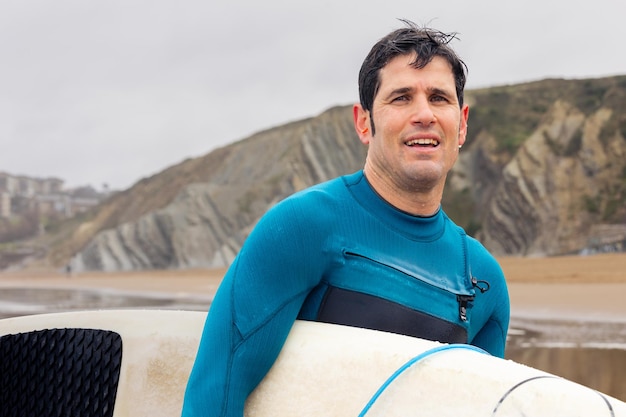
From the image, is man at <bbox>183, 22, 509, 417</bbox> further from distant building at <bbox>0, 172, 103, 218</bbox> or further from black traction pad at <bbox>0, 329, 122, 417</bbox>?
distant building at <bbox>0, 172, 103, 218</bbox>

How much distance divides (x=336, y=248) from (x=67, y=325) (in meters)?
1.45

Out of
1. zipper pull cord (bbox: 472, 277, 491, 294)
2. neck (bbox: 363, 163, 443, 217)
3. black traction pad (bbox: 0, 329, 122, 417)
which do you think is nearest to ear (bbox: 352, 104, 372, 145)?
neck (bbox: 363, 163, 443, 217)

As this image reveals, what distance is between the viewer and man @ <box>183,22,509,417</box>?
171 centimetres

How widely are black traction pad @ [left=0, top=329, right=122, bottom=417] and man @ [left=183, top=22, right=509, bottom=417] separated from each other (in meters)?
1.01

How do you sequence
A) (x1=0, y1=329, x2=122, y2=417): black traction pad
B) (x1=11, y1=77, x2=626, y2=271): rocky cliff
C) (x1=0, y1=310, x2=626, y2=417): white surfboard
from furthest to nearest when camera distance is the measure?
(x1=11, y1=77, x2=626, y2=271): rocky cliff
(x1=0, y1=329, x2=122, y2=417): black traction pad
(x1=0, y1=310, x2=626, y2=417): white surfboard

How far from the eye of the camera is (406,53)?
1858 mm

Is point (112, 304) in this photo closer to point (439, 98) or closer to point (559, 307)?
point (559, 307)

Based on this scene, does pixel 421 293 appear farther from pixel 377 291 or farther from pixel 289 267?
pixel 289 267

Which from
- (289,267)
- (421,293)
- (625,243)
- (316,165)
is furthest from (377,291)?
(316,165)

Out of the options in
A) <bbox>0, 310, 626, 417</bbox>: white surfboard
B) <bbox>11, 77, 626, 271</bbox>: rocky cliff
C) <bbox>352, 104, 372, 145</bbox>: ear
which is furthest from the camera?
<bbox>11, 77, 626, 271</bbox>: rocky cliff

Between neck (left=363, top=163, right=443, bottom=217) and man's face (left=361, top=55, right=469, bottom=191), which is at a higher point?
man's face (left=361, top=55, right=469, bottom=191)

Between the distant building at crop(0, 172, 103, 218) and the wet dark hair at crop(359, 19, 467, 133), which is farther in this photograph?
the distant building at crop(0, 172, 103, 218)

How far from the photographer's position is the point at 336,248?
1.79 meters

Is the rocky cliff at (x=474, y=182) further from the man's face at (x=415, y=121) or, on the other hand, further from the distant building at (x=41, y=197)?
the distant building at (x=41, y=197)
